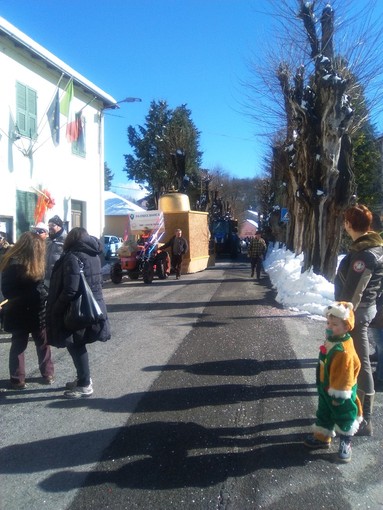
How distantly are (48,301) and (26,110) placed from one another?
11.8 m

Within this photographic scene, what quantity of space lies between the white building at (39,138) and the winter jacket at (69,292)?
350 inches

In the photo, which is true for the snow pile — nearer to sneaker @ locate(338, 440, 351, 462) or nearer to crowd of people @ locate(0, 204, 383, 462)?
crowd of people @ locate(0, 204, 383, 462)

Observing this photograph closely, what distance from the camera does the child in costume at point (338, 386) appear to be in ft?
12.3

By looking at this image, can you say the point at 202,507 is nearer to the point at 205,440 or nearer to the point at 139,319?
the point at 205,440

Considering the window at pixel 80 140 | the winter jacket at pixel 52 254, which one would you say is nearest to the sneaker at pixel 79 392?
the winter jacket at pixel 52 254

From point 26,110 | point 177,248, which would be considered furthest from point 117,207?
point 26,110

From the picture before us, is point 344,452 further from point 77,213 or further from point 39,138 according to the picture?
point 77,213

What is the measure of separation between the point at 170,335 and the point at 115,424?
3.49m

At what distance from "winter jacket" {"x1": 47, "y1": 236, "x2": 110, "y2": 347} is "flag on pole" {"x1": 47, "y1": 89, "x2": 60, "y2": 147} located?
40.1ft

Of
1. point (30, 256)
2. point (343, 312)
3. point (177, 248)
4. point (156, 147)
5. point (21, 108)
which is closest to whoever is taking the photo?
point (343, 312)

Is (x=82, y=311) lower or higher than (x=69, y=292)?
lower

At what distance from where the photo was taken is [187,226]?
19484 millimetres

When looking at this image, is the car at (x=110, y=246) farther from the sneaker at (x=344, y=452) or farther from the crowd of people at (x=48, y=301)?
the sneaker at (x=344, y=452)

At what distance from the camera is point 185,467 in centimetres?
371
